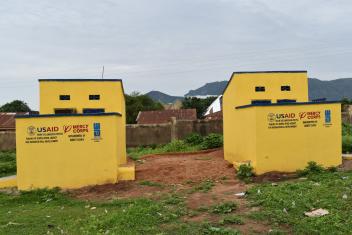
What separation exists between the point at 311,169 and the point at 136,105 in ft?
135

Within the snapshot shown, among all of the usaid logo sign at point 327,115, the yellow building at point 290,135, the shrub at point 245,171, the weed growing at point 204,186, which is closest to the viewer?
the weed growing at point 204,186

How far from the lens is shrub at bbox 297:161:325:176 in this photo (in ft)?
32.2

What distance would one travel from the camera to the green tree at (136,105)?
48.0 metres

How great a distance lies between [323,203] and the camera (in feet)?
21.6

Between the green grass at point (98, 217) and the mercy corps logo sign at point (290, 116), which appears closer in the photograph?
the green grass at point (98, 217)

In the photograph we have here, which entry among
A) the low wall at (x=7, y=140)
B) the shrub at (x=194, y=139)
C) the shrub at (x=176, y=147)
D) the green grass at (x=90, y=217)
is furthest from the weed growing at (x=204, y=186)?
the low wall at (x=7, y=140)

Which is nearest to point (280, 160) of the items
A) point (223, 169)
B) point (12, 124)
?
point (223, 169)

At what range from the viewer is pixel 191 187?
925 centimetres

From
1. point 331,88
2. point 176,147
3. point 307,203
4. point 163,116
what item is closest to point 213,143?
point 176,147

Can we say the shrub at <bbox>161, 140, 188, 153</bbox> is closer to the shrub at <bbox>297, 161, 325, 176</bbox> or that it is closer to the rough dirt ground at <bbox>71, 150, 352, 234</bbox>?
the rough dirt ground at <bbox>71, 150, 352, 234</bbox>

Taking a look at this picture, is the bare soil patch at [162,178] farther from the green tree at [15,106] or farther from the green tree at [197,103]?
the green tree at [15,106]

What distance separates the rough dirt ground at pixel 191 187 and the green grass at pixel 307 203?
1.13 ft

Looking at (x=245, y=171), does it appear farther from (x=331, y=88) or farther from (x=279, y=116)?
(x=331, y=88)

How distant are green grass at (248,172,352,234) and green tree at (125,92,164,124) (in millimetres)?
38404
